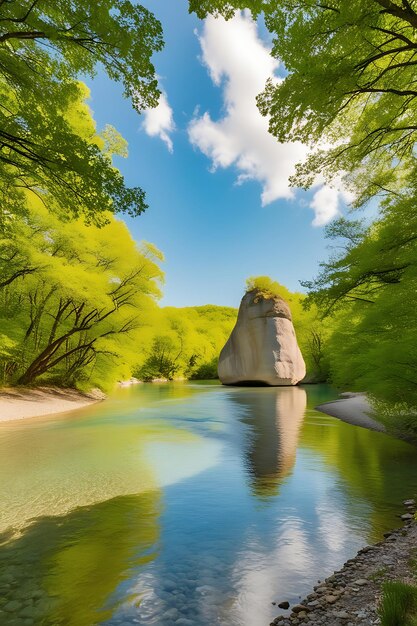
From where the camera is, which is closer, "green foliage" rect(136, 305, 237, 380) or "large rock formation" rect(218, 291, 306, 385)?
"large rock formation" rect(218, 291, 306, 385)

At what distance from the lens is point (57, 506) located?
605 cm

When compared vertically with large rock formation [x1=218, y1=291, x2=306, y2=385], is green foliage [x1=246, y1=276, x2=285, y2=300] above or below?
above

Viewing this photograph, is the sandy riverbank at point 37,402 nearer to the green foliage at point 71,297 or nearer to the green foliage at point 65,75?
the green foliage at point 71,297

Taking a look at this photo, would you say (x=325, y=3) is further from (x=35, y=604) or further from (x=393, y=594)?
(x=35, y=604)

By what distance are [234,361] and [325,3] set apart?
34989 millimetres

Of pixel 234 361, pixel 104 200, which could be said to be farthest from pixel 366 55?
pixel 234 361

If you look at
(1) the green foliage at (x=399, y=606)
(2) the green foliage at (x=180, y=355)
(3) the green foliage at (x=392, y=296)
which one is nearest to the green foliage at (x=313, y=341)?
(2) the green foliage at (x=180, y=355)

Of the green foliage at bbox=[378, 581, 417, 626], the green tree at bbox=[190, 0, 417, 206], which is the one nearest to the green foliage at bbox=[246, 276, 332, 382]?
the green tree at bbox=[190, 0, 417, 206]

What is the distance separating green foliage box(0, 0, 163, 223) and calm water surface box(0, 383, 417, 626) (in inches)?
197

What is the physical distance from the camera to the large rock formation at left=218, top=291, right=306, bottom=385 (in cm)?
3747

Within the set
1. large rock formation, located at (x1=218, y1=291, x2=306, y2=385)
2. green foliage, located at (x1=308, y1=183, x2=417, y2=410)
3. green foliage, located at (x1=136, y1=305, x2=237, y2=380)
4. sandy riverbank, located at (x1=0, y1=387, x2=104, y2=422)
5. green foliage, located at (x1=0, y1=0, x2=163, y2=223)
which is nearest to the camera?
green foliage, located at (x1=0, y1=0, x2=163, y2=223)

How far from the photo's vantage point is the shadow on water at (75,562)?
3.39 meters

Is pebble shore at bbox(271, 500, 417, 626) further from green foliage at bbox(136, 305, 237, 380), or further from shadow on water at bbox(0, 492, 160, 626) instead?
green foliage at bbox(136, 305, 237, 380)

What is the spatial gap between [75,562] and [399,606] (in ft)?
11.2
